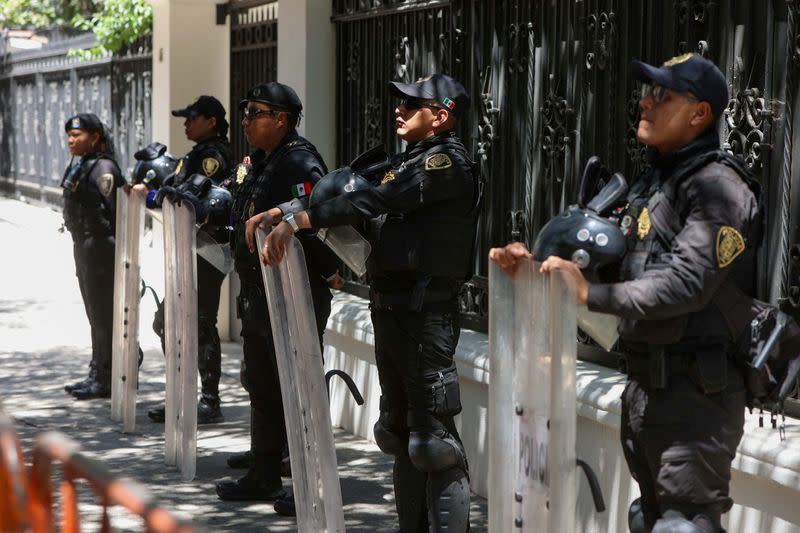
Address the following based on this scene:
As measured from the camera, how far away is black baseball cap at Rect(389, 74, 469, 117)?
5633 mm

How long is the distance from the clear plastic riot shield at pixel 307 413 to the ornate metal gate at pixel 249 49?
5.36m

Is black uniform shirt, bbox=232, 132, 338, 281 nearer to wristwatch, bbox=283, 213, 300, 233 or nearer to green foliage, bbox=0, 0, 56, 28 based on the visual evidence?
wristwatch, bbox=283, 213, 300, 233

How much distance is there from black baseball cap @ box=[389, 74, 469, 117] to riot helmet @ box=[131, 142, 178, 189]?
3322 mm

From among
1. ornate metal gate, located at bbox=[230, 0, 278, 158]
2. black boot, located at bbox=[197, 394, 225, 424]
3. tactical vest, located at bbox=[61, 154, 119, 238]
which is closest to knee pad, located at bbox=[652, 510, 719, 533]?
black boot, located at bbox=[197, 394, 225, 424]

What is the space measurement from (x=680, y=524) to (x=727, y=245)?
812 millimetres

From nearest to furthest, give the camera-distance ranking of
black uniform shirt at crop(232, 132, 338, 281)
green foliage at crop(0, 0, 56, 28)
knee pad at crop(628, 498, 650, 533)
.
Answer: knee pad at crop(628, 498, 650, 533) < black uniform shirt at crop(232, 132, 338, 281) < green foliage at crop(0, 0, 56, 28)

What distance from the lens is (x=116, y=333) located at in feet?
28.2

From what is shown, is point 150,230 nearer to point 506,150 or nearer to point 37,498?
point 506,150

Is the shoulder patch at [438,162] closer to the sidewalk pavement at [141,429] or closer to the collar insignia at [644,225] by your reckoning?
the collar insignia at [644,225]

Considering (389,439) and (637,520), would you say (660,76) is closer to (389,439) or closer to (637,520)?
(637,520)

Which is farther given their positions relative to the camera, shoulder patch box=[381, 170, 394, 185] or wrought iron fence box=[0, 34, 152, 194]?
wrought iron fence box=[0, 34, 152, 194]

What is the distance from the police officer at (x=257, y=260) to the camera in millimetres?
6711

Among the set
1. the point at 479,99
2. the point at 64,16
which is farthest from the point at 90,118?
the point at 64,16

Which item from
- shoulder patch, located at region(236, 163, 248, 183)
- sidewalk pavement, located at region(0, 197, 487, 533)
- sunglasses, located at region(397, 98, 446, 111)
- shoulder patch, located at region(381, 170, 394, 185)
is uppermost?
sunglasses, located at region(397, 98, 446, 111)
